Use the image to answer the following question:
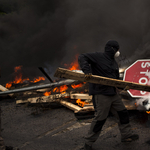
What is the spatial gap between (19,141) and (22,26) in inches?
455

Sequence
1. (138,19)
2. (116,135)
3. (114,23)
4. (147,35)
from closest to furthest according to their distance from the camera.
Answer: (116,135) → (147,35) → (138,19) → (114,23)

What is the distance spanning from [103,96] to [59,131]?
6.59 feet

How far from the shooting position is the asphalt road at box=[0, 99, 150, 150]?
287 cm

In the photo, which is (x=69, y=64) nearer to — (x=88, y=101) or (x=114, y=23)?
(x=114, y=23)

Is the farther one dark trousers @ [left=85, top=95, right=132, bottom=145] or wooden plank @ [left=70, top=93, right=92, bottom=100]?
wooden plank @ [left=70, top=93, right=92, bottom=100]

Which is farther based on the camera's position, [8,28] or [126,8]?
[8,28]

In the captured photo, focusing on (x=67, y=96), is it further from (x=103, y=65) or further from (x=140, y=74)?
(x=103, y=65)

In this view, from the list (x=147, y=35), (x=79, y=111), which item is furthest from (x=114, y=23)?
(x=79, y=111)

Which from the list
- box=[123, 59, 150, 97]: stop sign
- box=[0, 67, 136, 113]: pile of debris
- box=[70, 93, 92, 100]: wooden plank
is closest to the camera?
box=[123, 59, 150, 97]: stop sign

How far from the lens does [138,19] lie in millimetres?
8094

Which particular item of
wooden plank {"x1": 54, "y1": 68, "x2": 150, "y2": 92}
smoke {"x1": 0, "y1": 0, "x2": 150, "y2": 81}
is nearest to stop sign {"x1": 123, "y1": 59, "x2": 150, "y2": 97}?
wooden plank {"x1": 54, "y1": 68, "x2": 150, "y2": 92}

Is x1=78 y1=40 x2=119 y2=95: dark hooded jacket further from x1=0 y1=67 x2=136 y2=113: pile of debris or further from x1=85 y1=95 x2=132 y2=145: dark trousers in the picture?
x1=0 y1=67 x2=136 y2=113: pile of debris

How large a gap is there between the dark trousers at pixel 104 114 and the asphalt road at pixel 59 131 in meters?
0.33

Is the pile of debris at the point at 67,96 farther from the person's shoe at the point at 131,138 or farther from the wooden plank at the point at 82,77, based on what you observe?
the wooden plank at the point at 82,77
